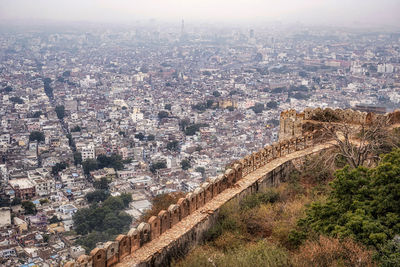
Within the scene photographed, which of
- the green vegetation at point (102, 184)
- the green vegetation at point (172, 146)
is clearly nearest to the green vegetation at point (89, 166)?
the green vegetation at point (102, 184)

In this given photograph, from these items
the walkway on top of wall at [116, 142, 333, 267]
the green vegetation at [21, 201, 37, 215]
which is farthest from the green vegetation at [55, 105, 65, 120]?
the walkway on top of wall at [116, 142, 333, 267]

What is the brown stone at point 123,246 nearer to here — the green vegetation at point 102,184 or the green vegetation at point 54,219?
the green vegetation at point 54,219

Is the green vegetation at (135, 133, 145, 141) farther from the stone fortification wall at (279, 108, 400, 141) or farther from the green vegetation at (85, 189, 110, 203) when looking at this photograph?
the stone fortification wall at (279, 108, 400, 141)

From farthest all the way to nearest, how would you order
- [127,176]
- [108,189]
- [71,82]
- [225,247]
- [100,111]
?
[71,82] → [100,111] → [127,176] → [108,189] → [225,247]

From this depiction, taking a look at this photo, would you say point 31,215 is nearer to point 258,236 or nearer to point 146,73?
point 258,236

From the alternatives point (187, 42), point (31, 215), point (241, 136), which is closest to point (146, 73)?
point (241, 136)
